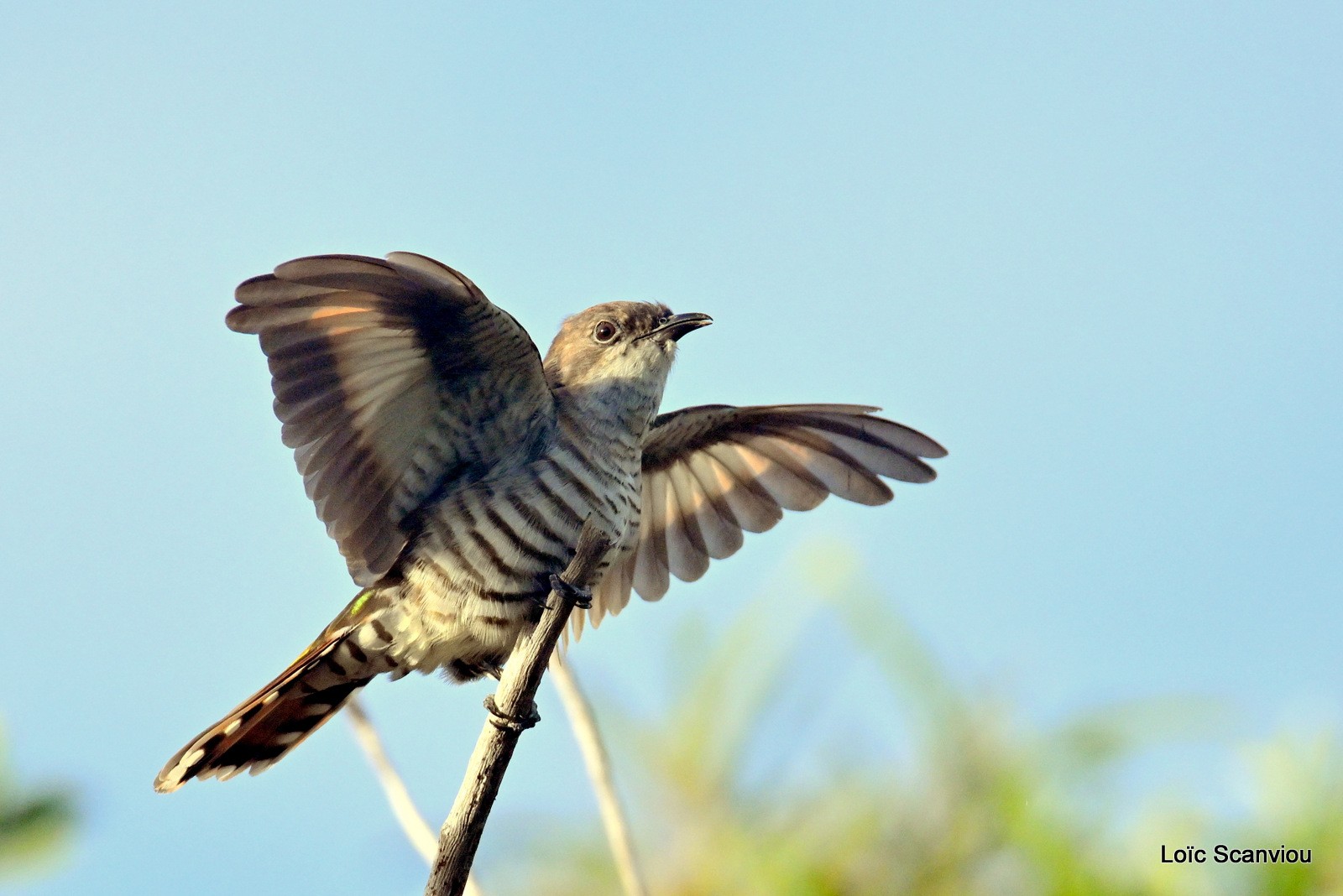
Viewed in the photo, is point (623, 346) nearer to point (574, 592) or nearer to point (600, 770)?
point (574, 592)

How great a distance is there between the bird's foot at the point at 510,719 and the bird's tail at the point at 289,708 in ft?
3.48

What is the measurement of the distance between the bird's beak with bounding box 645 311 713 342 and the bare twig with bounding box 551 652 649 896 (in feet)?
5.85

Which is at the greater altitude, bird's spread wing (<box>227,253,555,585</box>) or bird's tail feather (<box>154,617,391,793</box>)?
bird's spread wing (<box>227,253,555,585</box>)

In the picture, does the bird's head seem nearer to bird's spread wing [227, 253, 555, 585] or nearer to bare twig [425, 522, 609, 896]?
bird's spread wing [227, 253, 555, 585]

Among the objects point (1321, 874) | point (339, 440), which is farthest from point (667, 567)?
point (1321, 874)

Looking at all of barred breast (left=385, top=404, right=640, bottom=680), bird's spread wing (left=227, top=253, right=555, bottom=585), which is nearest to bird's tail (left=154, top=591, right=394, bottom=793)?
barred breast (left=385, top=404, right=640, bottom=680)

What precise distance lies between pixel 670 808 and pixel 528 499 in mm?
1617

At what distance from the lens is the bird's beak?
5582 mm

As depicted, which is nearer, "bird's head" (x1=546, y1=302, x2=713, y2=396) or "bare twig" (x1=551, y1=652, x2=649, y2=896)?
"bare twig" (x1=551, y1=652, x2=649, y2=896)

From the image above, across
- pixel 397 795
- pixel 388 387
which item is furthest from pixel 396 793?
pixel 388 387

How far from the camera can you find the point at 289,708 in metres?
4.79

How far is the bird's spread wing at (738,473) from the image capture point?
5.92m

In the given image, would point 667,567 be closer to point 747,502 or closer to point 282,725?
point 747,502

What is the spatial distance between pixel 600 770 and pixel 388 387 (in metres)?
1.71
